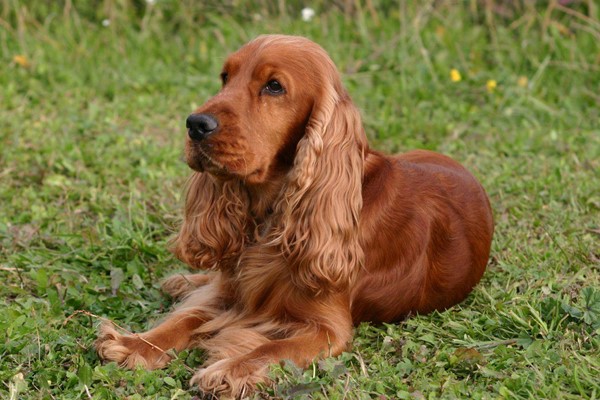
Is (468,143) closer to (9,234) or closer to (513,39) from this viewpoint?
(513,39)

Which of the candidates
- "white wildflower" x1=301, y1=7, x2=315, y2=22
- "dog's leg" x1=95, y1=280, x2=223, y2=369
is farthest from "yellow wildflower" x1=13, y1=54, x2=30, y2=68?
"dog's leg" x1=95, y1=280, x2=223, y2=369

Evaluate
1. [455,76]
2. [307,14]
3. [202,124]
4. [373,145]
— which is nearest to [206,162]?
[202,124]

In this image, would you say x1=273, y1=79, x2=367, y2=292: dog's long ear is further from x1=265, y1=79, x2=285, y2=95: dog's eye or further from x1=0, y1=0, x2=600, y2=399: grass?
x1=0, y1=0, x2=600, y2=399: grass

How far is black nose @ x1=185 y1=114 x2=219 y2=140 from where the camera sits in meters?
3.02

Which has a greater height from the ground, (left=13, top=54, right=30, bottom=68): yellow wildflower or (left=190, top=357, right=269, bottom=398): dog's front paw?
(left=13, top=54, right=30, bottom=68): yellow wildflower

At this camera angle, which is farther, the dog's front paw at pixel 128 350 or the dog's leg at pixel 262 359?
the dog's front paw at pixel 128 350

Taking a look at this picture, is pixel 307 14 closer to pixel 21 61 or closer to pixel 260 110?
pixel 21 61

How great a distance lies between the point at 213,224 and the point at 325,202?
505mm

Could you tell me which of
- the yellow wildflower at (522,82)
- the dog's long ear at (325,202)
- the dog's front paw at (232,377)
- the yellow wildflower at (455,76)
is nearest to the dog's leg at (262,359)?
the dog's front paw at (232,377)

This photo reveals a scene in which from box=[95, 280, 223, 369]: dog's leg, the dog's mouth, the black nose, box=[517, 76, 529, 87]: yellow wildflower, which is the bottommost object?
box=[517, 76, 529, 87]: yellow wildflower

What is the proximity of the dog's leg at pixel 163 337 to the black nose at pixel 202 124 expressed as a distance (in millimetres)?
762

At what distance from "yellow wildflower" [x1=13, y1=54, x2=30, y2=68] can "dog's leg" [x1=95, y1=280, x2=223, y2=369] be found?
3.29 metres

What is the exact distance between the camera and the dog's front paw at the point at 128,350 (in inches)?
125

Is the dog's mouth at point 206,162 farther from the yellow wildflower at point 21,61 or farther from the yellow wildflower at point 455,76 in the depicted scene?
the yellow wildflower at point 21,61
